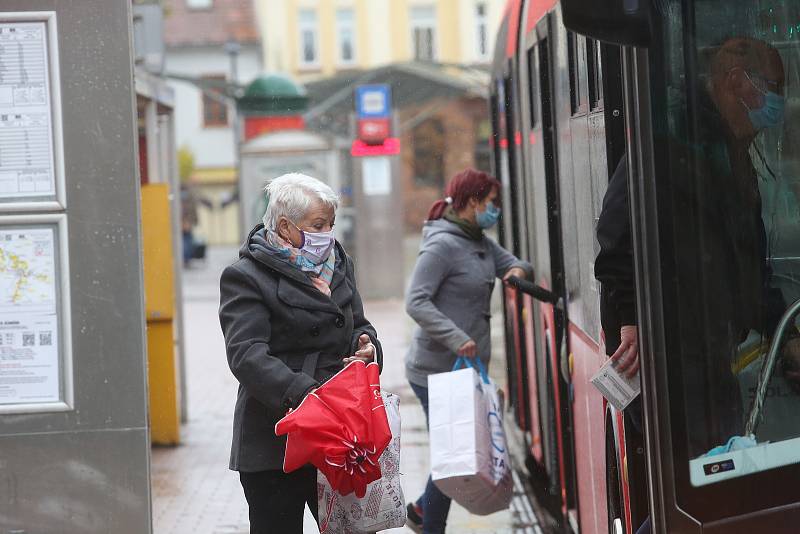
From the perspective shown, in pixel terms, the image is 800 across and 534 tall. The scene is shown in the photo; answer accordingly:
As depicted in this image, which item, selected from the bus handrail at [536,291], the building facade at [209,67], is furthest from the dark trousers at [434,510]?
the building facade at [209,67]

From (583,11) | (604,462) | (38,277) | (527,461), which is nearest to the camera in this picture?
(583,11)

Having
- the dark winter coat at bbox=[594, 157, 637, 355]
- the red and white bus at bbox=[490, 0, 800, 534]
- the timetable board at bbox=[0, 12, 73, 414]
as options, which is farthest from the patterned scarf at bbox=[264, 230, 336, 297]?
the red and white bus at bbox=[490, 0, 800, 534]

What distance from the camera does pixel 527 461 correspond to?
8312mm

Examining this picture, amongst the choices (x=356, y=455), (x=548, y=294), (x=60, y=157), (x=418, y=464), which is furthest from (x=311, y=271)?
(x=418, y=464)

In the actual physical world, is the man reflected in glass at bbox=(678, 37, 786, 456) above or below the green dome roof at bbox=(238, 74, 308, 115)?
above

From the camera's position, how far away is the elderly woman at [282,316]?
4.07 metres

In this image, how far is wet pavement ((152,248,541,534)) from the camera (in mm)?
6887

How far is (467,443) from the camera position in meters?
5.48

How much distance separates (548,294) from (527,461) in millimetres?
2612

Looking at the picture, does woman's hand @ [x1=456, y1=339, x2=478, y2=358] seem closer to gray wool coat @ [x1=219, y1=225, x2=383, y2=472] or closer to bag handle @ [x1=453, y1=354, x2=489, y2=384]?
bag handle @ [x1=453, y1=354, x2=489, y2=384]

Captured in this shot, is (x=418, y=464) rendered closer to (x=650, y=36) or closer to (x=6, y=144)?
(x=6, y=144)

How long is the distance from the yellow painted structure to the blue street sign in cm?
942

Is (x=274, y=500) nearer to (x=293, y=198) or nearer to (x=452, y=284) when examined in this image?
(x=293, y=198)

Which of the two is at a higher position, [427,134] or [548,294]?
[548,294]
